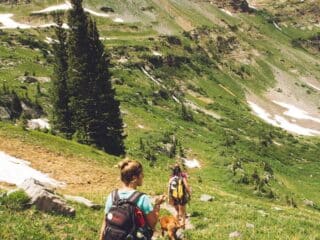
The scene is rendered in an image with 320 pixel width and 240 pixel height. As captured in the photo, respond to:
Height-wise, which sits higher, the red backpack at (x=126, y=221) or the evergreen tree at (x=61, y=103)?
the red backpack at (x=126, y=221)

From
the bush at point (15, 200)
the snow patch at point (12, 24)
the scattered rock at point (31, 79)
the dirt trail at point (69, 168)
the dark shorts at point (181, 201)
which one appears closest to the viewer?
the bush at point (15, 200)

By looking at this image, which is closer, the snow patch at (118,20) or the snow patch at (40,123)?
the snow patch at (40,123)

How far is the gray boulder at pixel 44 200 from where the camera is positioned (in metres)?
16.7

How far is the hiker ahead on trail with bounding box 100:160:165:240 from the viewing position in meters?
9.66

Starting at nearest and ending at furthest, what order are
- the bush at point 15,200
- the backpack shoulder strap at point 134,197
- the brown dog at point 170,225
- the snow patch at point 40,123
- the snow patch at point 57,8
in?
1. the backpack shoulder strap at point 134,197
2. the brown dog at point 170,225
3. the bush at point 15,200
4. the snow patch at point 40,123
5. the snow patch at point 57,8

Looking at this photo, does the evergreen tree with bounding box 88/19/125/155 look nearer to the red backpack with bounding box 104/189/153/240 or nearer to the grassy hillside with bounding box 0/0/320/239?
the grassy hillside with bounding box 0/0/320/239

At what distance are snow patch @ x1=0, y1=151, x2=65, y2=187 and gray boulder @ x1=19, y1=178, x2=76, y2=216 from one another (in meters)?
9.51

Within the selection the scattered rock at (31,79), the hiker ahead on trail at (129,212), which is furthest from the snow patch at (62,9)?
the hiker ahead on trail at (129,212)

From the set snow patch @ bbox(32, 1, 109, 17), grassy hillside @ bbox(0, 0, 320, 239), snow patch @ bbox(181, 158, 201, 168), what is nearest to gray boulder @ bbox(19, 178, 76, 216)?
grassy hillside @ bbox(0, 0, 320, 239)

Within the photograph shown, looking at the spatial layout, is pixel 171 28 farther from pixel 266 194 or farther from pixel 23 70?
pixel 266 194

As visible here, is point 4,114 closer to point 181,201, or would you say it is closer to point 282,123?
point 181,201

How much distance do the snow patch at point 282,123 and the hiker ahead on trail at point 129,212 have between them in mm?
124088

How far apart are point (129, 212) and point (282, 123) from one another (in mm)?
131642

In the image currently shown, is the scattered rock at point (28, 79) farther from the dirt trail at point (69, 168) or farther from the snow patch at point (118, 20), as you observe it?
the snow patch at point (118, 20)
